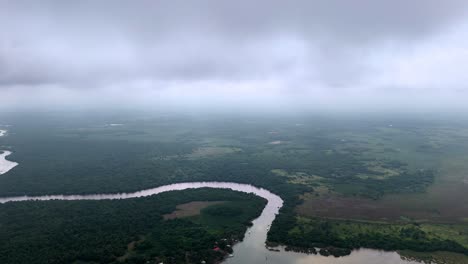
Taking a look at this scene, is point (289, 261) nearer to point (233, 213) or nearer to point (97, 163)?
point (233, 213)

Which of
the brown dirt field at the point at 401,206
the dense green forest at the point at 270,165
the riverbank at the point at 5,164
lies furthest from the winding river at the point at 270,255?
the riverbank at the point at 5,164

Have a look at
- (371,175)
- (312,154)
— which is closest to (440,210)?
(371,175)

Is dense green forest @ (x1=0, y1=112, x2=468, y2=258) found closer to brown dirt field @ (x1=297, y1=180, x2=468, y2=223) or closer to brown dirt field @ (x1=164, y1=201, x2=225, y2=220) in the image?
brown dirt field @ (x1=297, y1=180, x2=468, y2=223)

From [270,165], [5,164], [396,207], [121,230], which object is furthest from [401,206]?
[5,164]

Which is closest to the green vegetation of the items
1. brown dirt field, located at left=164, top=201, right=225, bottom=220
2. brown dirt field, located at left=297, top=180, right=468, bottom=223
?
brown dirt field, located at left=164, top=201, right=225, bottom=220

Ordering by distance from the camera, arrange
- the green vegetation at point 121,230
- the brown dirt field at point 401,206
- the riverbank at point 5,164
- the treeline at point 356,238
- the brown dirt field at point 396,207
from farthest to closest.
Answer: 1. the riverbank at point 5,164
2. the brown dirt field at point 401,206
3. the brown dirt field at point 396,207
4. the treeline at point 356,238
5. the green vegetation at point 121,230

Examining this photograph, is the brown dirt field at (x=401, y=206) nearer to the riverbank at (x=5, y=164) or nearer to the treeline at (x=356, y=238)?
the treeline at (x=356, y=238)
